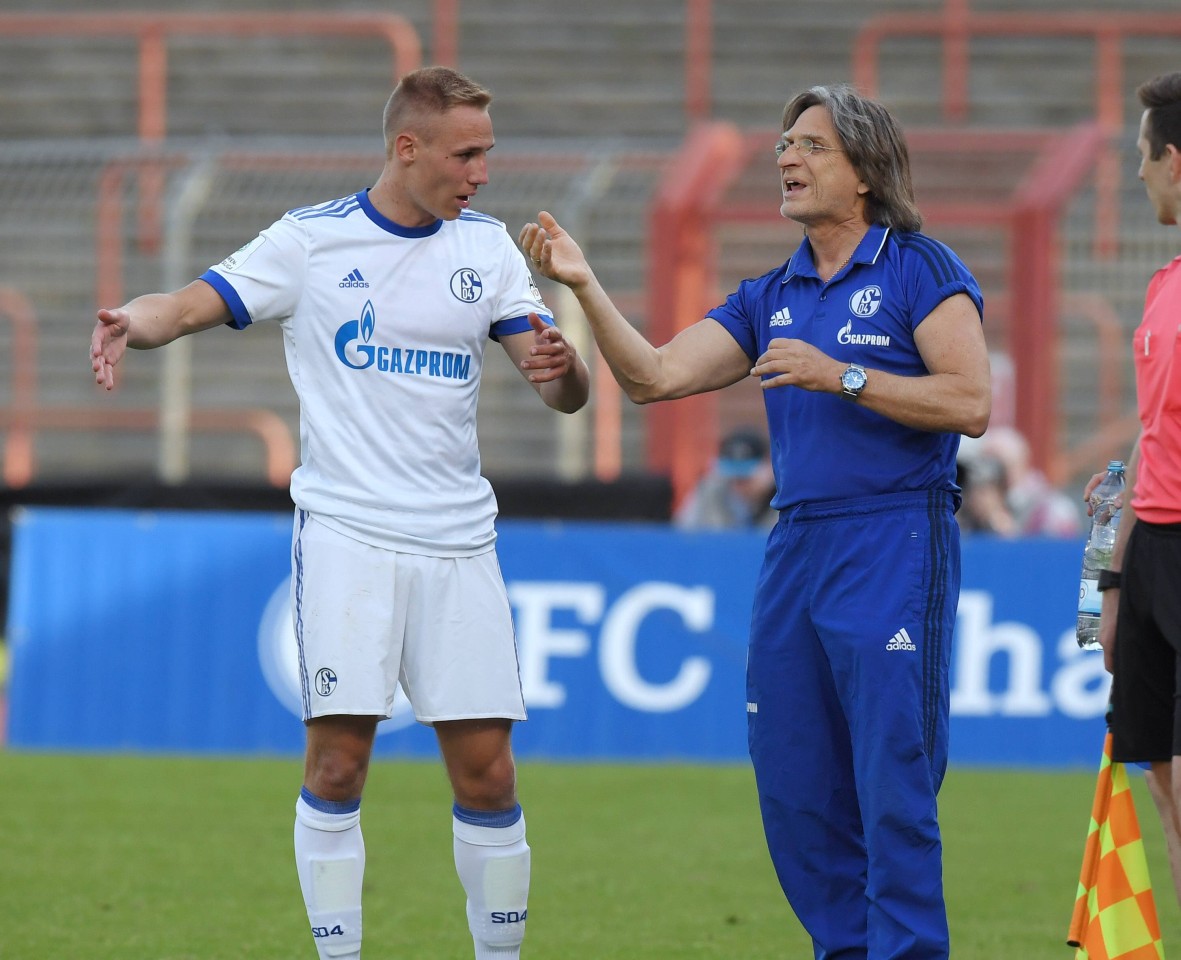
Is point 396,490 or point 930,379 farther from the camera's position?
point 396,490

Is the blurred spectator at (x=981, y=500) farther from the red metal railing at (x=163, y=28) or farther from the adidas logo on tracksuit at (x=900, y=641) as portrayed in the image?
the red metal railing at (x=163, y=28)

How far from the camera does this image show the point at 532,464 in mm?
16188

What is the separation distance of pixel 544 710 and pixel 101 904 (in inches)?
155

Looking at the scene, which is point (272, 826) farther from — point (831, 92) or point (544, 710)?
point (831, 92)

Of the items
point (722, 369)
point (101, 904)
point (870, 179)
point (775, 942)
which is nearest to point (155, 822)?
point (101, 904)

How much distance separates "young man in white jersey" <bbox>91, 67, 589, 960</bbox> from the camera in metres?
5.01

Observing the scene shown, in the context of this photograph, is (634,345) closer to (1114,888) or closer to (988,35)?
(1114,888)

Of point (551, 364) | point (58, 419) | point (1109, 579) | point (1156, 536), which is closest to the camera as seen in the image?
point (1156, 536)

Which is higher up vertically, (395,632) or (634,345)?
(634,345)

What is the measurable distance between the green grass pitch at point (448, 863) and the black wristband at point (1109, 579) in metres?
1.42

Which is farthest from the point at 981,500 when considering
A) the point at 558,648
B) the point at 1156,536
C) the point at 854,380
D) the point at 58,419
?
the point at 58,419

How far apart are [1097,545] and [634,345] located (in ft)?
5.14

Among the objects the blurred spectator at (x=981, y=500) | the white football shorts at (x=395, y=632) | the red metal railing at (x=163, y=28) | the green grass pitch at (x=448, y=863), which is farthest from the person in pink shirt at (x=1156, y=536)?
the red metal railing at (x=163, y=28)

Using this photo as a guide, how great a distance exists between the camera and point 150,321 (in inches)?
191
